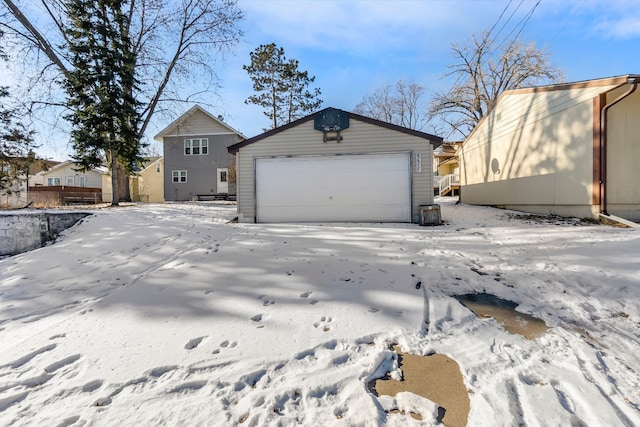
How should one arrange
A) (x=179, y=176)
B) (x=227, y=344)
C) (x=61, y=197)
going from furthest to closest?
1. (x=179, y=176)
2. (x=61, y=197)
3. (x=227, y=344)

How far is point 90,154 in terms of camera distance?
42.8ft

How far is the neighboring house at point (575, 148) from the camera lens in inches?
290

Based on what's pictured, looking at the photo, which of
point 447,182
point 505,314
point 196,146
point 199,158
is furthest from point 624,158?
point 196,146

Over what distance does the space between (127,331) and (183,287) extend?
3.37 feet

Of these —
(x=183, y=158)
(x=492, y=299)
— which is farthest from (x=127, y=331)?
(x=183, y=158)

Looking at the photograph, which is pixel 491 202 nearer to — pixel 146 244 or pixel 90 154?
pixel 146 244

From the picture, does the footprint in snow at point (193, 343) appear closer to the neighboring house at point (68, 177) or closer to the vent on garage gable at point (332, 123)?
the vent on garage gable at point (332, 123)

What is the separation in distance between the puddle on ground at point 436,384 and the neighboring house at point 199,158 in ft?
69.2

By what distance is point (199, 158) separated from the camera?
2222 centimetres

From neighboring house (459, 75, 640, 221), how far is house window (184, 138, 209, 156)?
19017 mm

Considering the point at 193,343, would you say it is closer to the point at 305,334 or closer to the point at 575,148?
the point at 305,334

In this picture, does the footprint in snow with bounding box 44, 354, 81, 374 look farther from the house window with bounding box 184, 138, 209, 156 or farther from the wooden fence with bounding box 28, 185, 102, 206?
the house window with bounding box 184, 138, 209, 156

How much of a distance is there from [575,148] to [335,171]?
257 inches

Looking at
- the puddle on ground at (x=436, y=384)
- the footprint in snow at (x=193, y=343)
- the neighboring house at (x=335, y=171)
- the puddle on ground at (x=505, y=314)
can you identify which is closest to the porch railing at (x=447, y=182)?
the neighboring house at (x=335, y=171)
